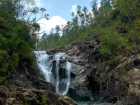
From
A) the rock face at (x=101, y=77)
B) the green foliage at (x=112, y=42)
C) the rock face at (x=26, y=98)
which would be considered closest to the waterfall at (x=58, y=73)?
the rock face at (x=101, y=77)

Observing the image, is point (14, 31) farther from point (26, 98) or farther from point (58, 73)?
point (58, 73)

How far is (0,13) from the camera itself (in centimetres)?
1570

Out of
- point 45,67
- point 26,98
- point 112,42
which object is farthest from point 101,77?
point 26,98

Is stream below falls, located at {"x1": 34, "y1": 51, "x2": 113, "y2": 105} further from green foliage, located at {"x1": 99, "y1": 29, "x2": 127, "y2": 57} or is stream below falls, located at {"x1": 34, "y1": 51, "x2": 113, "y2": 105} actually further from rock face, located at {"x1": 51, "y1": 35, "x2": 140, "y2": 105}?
green foliage, located at {"x1": 99, "y1": 29, "x2": 127, "y2": 57}

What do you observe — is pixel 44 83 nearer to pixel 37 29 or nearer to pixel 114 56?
pixel 37 29

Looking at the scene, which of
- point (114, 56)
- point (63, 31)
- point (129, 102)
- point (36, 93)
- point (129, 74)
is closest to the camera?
point (36, 93)

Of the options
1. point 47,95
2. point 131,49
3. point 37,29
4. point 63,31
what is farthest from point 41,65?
point 63,31

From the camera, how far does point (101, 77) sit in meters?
21.9

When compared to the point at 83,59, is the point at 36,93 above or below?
below

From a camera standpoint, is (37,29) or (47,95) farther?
(37,29)

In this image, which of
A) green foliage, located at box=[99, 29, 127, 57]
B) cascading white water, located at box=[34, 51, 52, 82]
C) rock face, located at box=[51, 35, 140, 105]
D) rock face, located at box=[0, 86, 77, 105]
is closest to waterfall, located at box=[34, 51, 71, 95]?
cascading white water, located at box=[34, 51, 52, 82]

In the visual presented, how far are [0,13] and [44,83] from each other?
10.7m

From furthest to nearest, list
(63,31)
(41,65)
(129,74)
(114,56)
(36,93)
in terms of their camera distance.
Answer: (63,31), (41,65), (114,56), (129,74), (36,93)

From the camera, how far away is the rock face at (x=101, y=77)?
52.5 ft
